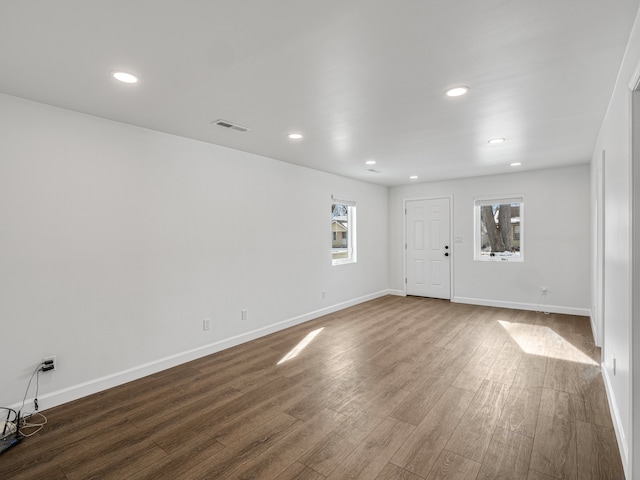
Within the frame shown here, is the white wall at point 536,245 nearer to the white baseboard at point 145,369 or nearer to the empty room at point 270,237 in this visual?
A: the empty room at point 270,237

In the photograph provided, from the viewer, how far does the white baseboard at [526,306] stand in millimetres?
5352

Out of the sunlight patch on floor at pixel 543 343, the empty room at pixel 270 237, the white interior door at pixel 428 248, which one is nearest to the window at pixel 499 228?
the white interior door at pixel 428 248

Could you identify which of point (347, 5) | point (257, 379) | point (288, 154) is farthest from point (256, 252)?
point (347, 5)

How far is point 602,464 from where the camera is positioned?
197 centimetres

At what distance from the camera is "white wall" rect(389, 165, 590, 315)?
5.31 meters

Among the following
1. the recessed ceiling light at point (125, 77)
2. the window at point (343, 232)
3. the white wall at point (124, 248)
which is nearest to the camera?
the recessed ceiling light at point (125, 77)

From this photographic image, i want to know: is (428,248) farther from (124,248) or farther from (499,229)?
(124,248)

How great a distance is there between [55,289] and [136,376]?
112 centimetres

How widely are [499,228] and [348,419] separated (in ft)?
16.6

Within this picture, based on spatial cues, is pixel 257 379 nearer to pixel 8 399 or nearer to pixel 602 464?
pixel 8 399

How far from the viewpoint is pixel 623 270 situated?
6.49 ft

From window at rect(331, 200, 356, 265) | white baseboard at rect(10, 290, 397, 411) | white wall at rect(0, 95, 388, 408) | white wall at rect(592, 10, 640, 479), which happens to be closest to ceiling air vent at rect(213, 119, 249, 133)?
white wall at rect(0, 95, 388, 408)

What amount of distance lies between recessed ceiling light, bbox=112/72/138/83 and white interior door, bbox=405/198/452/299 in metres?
5.82

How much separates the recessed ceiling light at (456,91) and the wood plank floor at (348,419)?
247 cm
